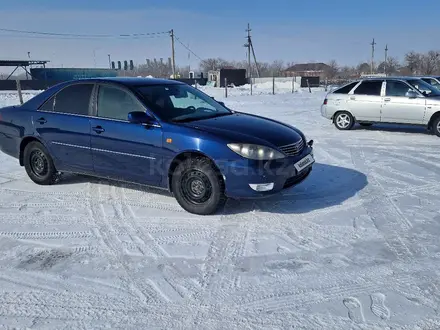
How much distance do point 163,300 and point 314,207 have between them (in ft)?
8.24

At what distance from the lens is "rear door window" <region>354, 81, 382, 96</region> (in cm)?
1042

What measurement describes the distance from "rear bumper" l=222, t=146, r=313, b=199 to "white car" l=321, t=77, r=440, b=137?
7037 mm

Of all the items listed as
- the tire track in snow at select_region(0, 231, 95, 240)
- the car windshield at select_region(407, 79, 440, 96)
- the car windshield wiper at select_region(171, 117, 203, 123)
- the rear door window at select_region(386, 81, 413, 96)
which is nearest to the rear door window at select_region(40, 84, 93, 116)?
the car windshield wiper at select_region(171, 117, 203, 123)

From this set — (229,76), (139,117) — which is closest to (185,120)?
(139,117)

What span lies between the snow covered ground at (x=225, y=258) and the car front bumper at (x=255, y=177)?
0.37 m

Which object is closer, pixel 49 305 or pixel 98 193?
pixel 49 305

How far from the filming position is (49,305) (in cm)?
283

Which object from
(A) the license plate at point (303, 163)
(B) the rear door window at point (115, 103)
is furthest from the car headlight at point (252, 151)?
(B) the rear door window at point (115, 103)

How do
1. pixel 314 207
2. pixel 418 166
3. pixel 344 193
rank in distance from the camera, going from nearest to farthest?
1. pixel 314 207
2. pixel 344 193
3. pixel 418 166

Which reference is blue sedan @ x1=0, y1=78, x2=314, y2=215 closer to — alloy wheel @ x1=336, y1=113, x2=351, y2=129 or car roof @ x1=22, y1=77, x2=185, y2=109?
car roof @ x1=22, y1=77, x2=185, y2=109

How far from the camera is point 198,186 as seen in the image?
4.45 meters

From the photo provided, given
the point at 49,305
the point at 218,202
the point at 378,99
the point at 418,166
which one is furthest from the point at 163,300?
the point at 378,99

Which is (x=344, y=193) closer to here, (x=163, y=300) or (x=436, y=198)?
(x=436, y=198)

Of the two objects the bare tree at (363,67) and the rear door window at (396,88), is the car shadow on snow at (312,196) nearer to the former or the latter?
the rear door window at (396,88)
